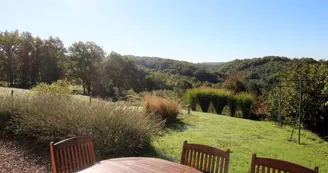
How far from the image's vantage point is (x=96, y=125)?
378cm

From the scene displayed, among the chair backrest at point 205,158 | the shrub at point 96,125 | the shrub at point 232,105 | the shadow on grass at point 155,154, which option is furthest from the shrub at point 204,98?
the chair backrest at point 205,158

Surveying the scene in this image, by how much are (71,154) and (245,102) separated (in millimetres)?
8839

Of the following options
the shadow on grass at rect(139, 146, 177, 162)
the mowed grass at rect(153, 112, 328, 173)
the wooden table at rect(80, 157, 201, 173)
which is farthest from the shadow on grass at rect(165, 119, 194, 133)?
the wooden table at rect(80, 157, 201, 173)

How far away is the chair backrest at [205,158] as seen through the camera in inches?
76.2

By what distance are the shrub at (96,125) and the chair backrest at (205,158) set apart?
1836 millimetres

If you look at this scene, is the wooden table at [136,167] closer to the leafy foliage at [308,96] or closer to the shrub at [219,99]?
the leafy foliage at [308,96]

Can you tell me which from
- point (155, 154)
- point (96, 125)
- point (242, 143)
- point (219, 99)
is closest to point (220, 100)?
point (219, 99)

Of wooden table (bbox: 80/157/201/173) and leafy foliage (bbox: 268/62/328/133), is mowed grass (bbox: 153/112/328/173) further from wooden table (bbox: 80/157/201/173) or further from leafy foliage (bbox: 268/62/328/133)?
wooden table (bbox: 80/157/201/173)

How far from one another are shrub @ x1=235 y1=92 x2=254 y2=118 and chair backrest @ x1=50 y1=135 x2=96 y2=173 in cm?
860

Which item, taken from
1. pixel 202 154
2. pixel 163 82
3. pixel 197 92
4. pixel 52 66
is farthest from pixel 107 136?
pixel 52 66

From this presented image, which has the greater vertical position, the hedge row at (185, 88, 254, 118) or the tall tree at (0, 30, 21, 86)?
the tall tree at (0, 30, 21, 86)

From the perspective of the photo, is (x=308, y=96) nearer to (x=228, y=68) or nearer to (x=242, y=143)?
(x=242, y=143)

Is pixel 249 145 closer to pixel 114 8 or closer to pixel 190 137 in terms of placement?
pixel 190 137

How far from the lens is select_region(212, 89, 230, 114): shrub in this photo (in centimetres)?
1010
